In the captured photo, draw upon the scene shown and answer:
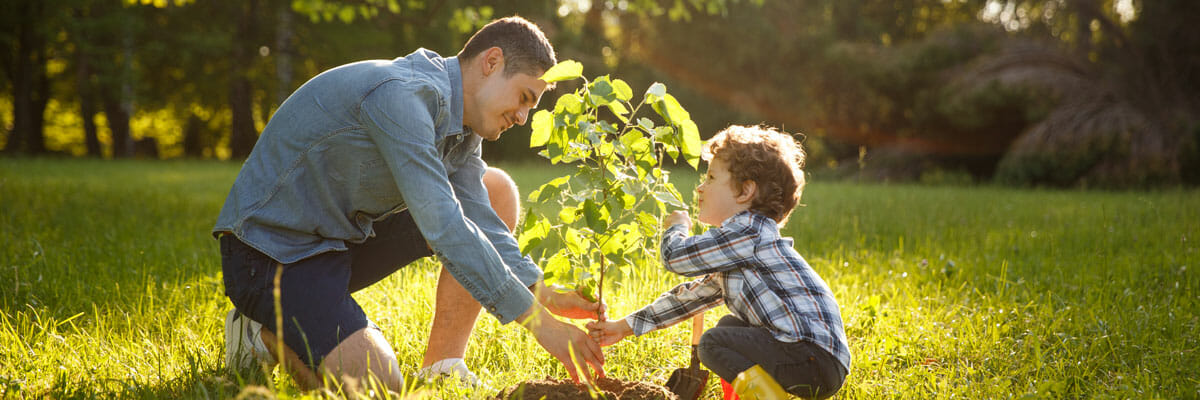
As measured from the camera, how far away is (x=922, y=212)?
22.8 feet

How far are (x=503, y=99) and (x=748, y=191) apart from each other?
87 centimetres

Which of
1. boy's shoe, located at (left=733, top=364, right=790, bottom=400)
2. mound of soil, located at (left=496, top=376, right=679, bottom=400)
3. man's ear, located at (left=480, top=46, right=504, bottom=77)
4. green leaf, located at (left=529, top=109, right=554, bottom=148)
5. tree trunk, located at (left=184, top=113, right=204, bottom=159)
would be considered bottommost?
tree trunk, located at (left=184, top=113, right=204, bottom=159)

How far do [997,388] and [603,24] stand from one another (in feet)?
66.3

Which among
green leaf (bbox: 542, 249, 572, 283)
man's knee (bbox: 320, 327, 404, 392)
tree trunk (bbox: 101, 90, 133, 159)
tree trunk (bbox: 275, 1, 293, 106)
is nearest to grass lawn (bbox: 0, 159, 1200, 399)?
man's knee (bbox: 320, 327, 404, 392)

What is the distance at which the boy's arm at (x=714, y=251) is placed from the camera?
230 centimetres

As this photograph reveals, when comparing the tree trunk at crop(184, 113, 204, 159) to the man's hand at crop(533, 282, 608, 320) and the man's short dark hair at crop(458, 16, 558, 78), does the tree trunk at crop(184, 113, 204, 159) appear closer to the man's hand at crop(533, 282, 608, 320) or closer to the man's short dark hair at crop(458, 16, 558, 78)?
the man's short dark hair at crop(458, 16, 558, 78)

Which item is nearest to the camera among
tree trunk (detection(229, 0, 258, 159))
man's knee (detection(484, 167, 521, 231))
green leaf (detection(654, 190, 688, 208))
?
green leaf (detection(654, 190, 688, 208))

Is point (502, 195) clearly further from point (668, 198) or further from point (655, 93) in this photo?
point (655, 93)

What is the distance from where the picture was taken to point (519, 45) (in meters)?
2.39

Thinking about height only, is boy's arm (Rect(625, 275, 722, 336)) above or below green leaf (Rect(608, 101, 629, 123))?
below

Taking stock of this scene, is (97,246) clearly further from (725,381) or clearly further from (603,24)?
(603,24)

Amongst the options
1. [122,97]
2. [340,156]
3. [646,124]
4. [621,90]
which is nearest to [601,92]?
[621,90]

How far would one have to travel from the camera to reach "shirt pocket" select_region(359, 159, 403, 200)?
2436 millimetres

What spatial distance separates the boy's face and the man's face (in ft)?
2.12
